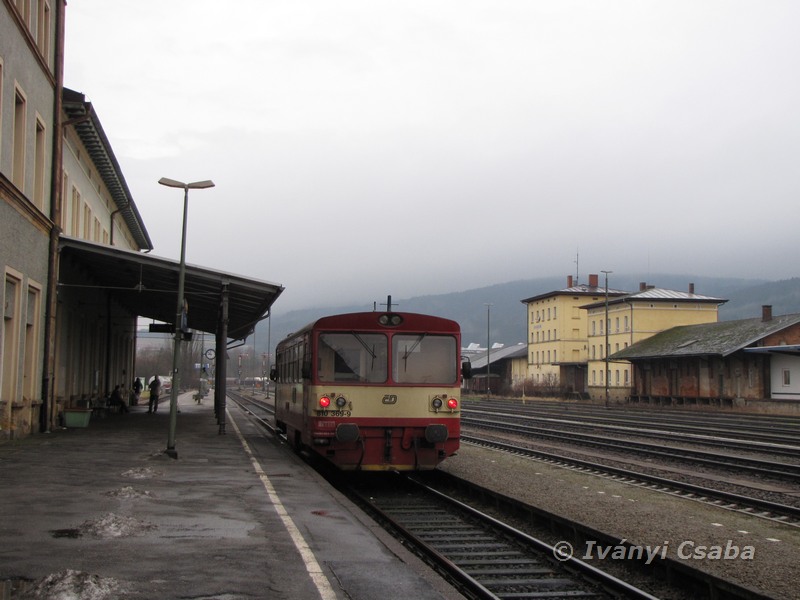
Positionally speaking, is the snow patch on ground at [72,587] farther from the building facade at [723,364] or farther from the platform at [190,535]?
the building facade at [723,364]

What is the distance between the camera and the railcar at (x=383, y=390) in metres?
13.7

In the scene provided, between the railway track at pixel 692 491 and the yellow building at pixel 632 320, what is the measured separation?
53.6 m

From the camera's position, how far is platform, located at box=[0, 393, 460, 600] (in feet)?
21.7

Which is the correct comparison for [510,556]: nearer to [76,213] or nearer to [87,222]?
[76,213]

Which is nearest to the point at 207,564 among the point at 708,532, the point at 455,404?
the point at 708,532

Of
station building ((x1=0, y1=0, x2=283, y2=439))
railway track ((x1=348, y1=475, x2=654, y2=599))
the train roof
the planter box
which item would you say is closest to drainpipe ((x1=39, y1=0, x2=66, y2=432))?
station building ((x1=0, y1=0, x2=283, y2=439))

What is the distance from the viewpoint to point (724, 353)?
51.3 metres

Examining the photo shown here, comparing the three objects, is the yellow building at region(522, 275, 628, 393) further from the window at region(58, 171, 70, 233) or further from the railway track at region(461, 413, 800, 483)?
the window at region(58, 171, 70, 233)

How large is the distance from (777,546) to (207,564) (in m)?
5.93

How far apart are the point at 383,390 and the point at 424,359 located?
883mm

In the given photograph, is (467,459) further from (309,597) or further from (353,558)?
(309,597)

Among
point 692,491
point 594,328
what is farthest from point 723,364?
point 692,491

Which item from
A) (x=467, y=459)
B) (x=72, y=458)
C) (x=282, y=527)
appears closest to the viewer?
(x=282, y=527)

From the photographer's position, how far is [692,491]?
1378cm
